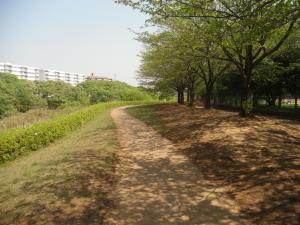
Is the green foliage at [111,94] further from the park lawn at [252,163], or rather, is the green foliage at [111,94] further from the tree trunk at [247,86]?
the park lawn at [252,163]

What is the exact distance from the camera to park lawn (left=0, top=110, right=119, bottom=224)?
20.5 ft

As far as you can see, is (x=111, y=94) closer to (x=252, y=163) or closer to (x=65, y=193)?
(x=252, y=163)

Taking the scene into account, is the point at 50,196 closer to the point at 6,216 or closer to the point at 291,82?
the point at 6,216

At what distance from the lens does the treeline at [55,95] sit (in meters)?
62.1

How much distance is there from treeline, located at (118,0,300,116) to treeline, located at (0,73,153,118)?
33.0 m

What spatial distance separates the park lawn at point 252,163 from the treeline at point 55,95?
49.0 m

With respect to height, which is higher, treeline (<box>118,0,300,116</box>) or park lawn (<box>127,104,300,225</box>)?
treeline (<box>118,0,300,116</box>)

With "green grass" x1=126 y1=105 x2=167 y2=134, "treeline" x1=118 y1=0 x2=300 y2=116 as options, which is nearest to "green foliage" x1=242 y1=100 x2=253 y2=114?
"treeline" x1=118 y1=0 x2=300 y2=116

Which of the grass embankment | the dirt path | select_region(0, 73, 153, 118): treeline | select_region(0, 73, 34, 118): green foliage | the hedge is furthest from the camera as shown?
select_region(0, 73, 153, 118): treeline

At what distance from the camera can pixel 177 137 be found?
1420cm

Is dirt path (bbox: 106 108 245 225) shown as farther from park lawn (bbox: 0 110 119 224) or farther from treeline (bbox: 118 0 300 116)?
treeline (bbox: 118 0 300 116)

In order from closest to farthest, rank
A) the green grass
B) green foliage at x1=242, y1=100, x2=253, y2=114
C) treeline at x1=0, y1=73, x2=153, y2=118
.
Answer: green foliage at x1=242, y1=100, x2=253, y2=114 < the green grass < treeline at x1=0, y1=73, x2=153, y2=118

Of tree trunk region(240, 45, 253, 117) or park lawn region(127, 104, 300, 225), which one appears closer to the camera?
park lawn region(127, 104, 300, 225)

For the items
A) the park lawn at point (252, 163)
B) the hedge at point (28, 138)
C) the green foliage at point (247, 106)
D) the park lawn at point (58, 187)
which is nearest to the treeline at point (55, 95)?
the hedge at point (28, 138)
